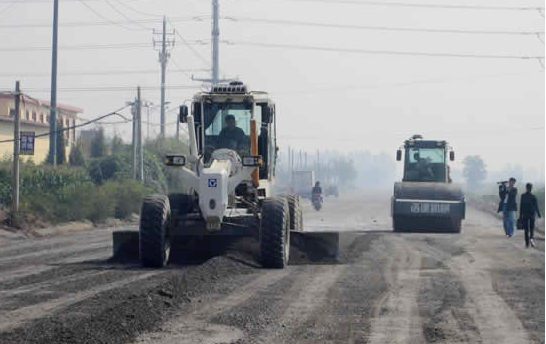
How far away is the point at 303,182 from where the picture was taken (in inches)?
3465

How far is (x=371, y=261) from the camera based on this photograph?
18938 millimetres

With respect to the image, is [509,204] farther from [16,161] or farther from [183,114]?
[16,161]

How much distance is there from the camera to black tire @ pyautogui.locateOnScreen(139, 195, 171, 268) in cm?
1608

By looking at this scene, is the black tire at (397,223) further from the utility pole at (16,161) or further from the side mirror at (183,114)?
the side mirror at (183,114)

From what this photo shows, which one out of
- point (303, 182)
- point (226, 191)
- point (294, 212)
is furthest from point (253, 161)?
point (303, 182)

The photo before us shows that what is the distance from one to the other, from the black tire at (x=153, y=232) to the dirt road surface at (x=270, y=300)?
38 cm

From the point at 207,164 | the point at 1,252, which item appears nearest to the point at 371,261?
the point at 207,164

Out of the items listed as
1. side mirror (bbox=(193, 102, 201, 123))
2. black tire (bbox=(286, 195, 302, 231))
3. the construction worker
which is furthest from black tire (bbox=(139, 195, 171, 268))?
black tire (bbox=(286, 195, 302, 231))

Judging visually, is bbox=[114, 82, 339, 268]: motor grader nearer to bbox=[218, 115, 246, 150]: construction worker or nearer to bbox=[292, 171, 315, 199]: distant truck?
bbox=[218, 115, 246, 150]: construction worker

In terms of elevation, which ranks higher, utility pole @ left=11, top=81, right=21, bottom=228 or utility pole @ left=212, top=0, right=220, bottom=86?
utility pole @ left=212, top=0, right=220, bottom=86

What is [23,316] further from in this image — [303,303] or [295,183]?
[295,183]

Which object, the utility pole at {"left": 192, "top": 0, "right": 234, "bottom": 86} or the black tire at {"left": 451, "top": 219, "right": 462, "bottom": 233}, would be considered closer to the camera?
the black tire at {"left": 451, "top": 219, "right": 462, "bottom": 233}

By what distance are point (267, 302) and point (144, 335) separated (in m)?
2.98

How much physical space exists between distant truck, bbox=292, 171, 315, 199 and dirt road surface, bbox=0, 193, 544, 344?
219 feet
